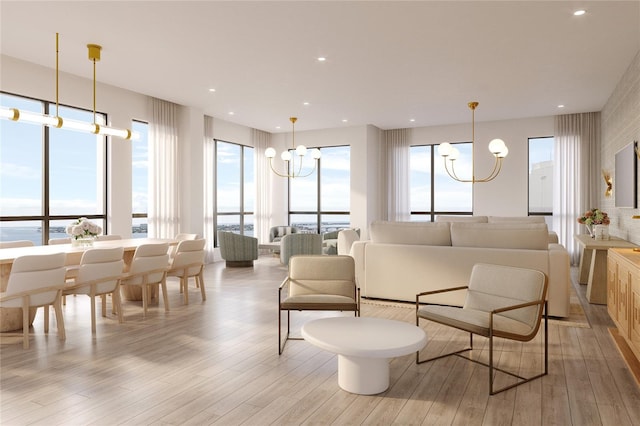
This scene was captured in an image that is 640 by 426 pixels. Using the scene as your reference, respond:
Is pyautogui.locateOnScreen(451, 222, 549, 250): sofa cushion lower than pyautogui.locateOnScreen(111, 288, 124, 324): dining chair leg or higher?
higher

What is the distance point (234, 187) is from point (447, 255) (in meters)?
6.76

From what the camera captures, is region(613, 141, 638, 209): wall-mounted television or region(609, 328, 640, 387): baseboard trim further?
region(613, 141, 638, 209): wall-mounted television

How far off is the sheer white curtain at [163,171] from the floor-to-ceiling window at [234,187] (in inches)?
75.2

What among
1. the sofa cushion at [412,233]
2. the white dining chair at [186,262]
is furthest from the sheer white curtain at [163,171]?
the sofa cushion at [412,233]

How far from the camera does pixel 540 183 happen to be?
980 cm

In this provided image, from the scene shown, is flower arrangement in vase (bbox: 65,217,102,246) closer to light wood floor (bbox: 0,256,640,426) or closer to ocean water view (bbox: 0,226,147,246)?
light wood floor (bbox: 0,256,640,426)

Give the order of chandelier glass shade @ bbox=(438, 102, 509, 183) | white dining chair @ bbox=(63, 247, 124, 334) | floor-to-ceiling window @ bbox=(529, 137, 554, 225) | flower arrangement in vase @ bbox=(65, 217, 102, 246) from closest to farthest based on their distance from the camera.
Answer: white dining chair @ bbox=(63, 247, 124, 334) < flower arrangement in vase @ bbox=(65, 217, 102, 246) < chandelier glass shade @ bbox=(438, 102, 509, 183) < floor-to-ceiling window @ bbox=(529, 137, 554, 225)

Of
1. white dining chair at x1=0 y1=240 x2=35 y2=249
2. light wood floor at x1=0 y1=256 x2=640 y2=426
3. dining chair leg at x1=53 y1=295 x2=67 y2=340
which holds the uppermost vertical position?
white dining chair at x1=0 y1=240 x2=35 y2=249

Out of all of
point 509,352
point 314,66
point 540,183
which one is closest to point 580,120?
point 540,183

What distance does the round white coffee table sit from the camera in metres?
2.70

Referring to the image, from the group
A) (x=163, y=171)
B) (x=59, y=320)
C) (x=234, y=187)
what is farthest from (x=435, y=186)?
(x=59, y=320)

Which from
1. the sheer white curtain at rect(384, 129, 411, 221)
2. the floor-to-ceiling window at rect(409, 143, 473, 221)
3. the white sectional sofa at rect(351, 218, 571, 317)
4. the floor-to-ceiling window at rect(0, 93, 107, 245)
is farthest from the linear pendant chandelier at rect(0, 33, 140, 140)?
the floor-to-ceiling window at rect(409, 143, 473, 221)

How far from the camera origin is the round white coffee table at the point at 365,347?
2.70m

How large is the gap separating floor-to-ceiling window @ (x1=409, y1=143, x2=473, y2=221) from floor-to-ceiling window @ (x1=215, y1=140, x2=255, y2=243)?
408 cm
